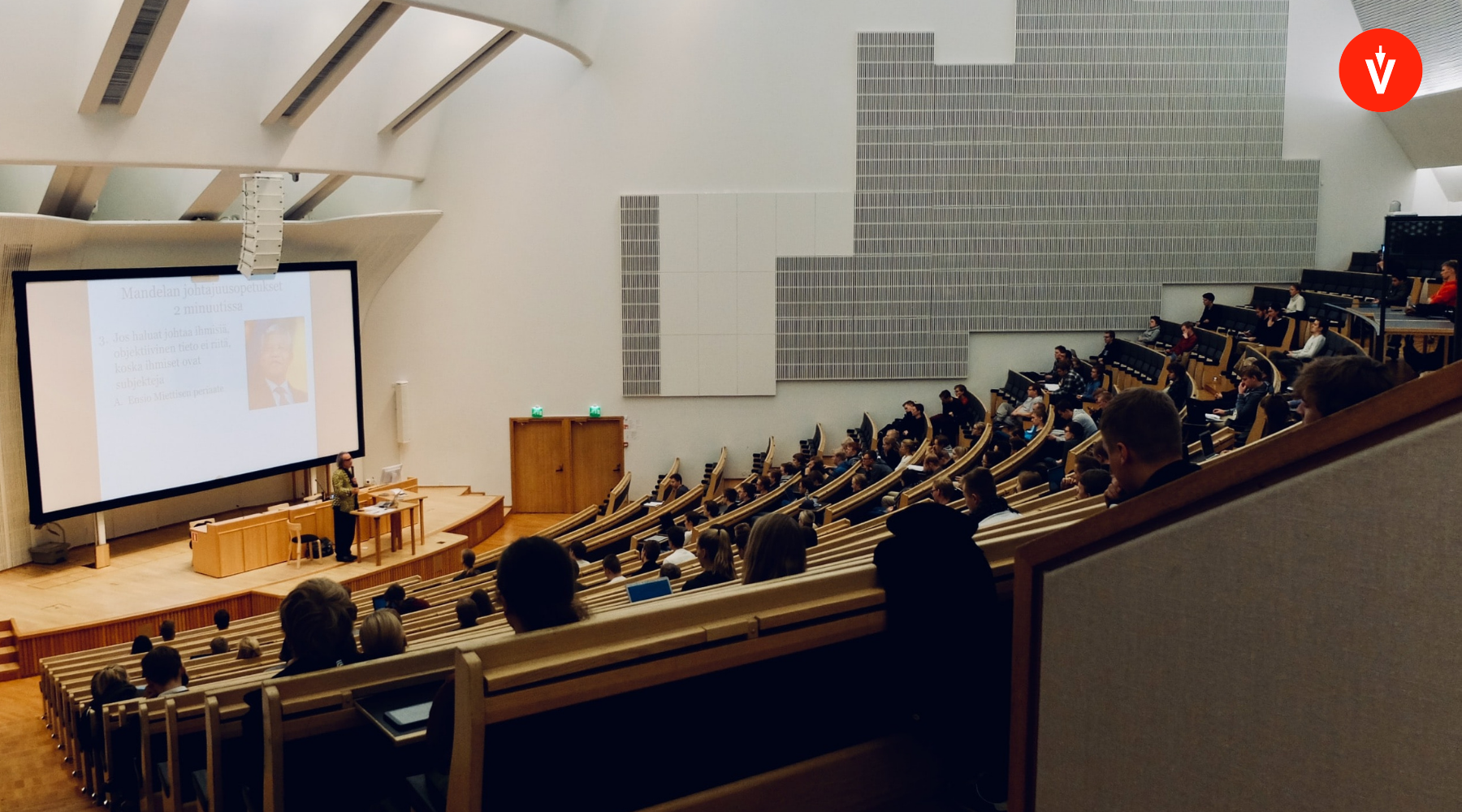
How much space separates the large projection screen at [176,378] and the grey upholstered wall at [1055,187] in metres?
3.64

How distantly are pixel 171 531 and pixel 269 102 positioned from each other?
15.7ft

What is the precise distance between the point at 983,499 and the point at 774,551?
1253mm

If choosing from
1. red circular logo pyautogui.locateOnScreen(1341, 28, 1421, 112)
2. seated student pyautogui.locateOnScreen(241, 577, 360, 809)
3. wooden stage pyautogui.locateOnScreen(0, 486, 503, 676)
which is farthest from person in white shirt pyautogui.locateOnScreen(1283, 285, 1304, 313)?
seated student pyautogui.locateOnScreen(241, 577, 360, 809)

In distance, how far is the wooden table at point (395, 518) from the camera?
10367 millimetres

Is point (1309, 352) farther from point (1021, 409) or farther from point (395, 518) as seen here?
point (395, 518)

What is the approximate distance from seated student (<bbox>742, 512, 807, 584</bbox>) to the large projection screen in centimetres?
912

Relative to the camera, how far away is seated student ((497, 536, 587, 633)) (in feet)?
7.23

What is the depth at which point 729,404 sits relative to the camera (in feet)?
43.5

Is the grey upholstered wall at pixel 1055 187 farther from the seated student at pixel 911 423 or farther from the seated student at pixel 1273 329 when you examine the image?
the seated student at pixel 1273 329

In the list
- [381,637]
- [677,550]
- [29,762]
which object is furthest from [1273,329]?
[29,762]

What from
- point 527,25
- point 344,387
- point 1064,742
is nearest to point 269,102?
point 527,25

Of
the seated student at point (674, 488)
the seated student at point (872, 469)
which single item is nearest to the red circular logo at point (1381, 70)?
the seated student at point (872, 469)

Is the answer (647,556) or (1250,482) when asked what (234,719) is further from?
(647,556)

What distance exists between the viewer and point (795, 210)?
509 inches
